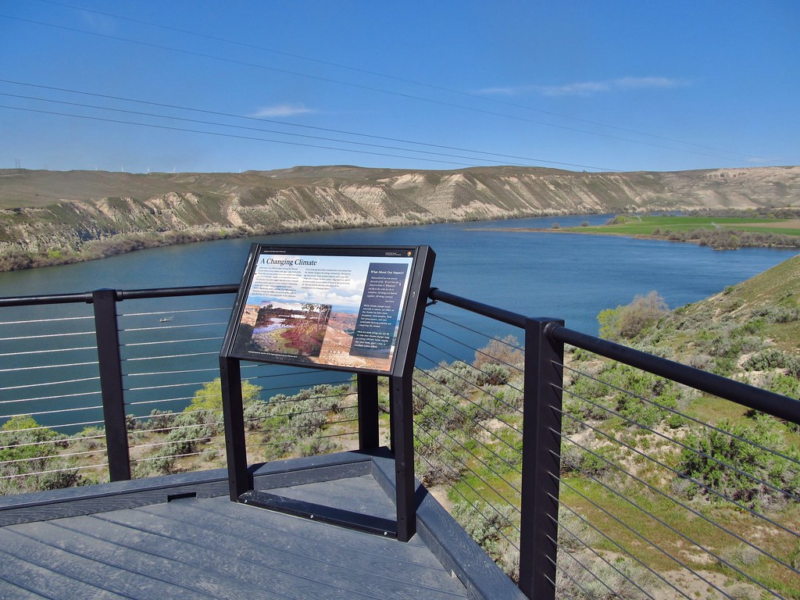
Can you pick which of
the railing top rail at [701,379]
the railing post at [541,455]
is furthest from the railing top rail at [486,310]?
the railing top rail at [701,379]

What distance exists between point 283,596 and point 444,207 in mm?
55721

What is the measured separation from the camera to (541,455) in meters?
1.90

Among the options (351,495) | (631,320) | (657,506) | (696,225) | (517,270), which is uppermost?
(351,495)

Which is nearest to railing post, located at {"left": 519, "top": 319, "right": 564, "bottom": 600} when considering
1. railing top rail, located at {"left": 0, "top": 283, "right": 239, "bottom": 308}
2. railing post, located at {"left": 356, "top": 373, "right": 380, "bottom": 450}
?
railing post, located at {"left": 356, "top": 373, "right": 380, "bottom": 450}

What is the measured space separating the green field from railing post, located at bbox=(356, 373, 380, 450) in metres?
62.0

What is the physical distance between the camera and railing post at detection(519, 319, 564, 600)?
73.7 inches

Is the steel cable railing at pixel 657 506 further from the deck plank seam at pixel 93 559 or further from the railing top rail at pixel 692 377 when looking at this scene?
the deck plank seam at pixel 93 559

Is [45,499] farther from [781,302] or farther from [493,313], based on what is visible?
[781,302]

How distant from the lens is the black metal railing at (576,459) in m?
1.87

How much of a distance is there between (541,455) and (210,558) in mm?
1457

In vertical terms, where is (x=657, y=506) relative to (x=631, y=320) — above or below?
above

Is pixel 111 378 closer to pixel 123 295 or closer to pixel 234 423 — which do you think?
pixel 123 295

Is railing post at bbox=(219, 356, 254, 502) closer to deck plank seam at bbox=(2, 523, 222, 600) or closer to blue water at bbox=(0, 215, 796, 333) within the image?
deck plank seam at bbox=(2, 523, 222, 600)

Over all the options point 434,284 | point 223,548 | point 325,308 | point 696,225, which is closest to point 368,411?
point 325,308
